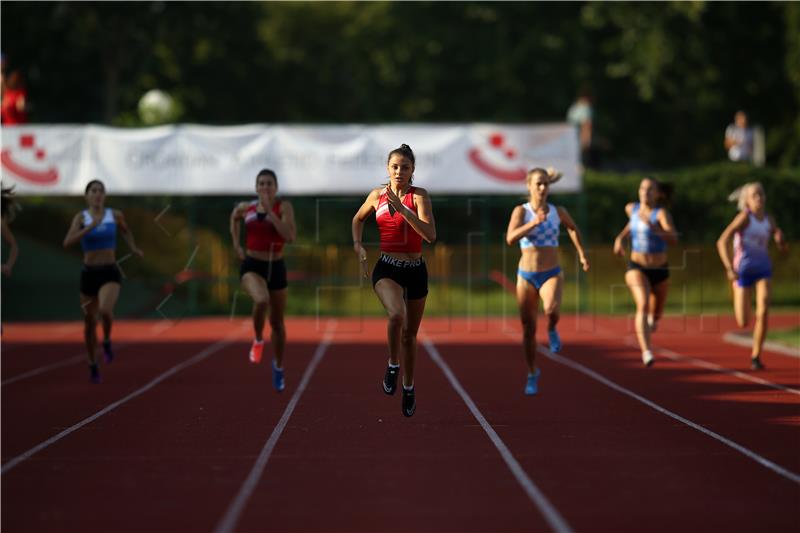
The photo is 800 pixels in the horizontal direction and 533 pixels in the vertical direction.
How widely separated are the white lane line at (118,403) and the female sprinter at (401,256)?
2602 millimetres

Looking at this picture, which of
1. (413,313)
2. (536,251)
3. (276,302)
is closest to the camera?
(413,313)

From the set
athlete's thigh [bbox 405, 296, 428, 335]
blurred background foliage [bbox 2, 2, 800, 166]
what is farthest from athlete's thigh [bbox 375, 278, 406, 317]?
blurred background foliage [bbox 2, 2, 800, 166]

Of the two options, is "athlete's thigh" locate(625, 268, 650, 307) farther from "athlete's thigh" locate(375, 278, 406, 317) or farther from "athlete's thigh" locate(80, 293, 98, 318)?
"athlete's thigh" locate(80, 293, 98, 318)

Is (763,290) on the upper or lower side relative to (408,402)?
upper

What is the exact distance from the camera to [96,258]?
14.5m

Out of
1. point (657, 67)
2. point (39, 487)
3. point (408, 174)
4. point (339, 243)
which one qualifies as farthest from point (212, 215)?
point (39, 487)

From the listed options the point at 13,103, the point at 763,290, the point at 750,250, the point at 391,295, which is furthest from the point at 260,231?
the point at 13,103

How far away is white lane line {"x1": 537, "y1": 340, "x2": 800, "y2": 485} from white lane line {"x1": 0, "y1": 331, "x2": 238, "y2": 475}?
192 inches

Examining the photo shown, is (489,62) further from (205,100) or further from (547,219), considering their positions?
(547,219)

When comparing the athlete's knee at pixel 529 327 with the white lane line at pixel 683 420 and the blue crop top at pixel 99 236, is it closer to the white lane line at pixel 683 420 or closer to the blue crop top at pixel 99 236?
the white lane line at pixel 683 420

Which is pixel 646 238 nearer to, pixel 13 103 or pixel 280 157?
pixel 280 157

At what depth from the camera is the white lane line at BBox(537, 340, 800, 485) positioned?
342 inches

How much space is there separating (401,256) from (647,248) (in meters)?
5.46

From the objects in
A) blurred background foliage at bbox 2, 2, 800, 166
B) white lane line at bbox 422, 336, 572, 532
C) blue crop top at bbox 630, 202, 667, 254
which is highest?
blurred background foliage at bbox 2, 2, 800, 166
